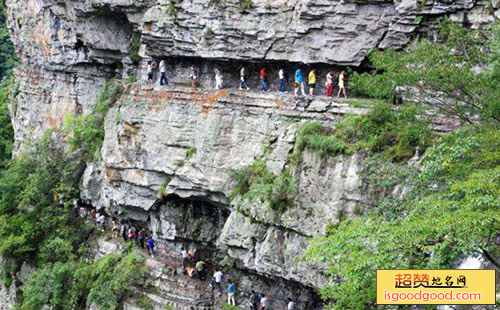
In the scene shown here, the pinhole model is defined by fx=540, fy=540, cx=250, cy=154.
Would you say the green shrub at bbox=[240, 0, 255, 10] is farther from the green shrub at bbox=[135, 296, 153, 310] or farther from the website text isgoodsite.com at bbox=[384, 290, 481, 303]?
the website text isgoodsite.com at bbox=[384, 290, 481, 303]

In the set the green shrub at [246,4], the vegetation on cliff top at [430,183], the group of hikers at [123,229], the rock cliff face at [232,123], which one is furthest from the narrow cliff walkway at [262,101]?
the group of hikers at [123,229]

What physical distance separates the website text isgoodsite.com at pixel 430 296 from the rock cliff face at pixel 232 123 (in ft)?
17.2

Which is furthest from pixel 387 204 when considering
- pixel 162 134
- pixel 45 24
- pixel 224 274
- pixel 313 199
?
pixel 45 24

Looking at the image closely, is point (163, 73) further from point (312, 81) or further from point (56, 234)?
point (56, 234)

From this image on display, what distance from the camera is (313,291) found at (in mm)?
15547

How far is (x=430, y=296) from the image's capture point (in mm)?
8336

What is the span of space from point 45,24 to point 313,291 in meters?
18.8

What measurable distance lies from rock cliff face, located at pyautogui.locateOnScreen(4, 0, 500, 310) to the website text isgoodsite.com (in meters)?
5.23

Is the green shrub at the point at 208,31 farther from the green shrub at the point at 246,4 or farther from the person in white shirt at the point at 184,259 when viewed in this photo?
the person in white shirt at the point at 184,259

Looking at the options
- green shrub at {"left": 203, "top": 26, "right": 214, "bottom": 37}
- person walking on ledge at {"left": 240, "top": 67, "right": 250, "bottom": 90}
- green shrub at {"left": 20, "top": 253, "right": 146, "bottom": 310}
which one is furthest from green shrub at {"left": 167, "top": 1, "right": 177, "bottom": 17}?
green shrub at {"left": 20, "top": 253, "right": 146, "bottom": 310}

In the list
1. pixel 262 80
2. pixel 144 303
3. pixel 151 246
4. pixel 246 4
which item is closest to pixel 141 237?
pixel 151 246

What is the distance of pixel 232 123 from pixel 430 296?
10342 millimetres

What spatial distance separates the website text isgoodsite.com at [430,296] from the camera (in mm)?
8078

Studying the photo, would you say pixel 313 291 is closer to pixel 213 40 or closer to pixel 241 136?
pixel 241 136
